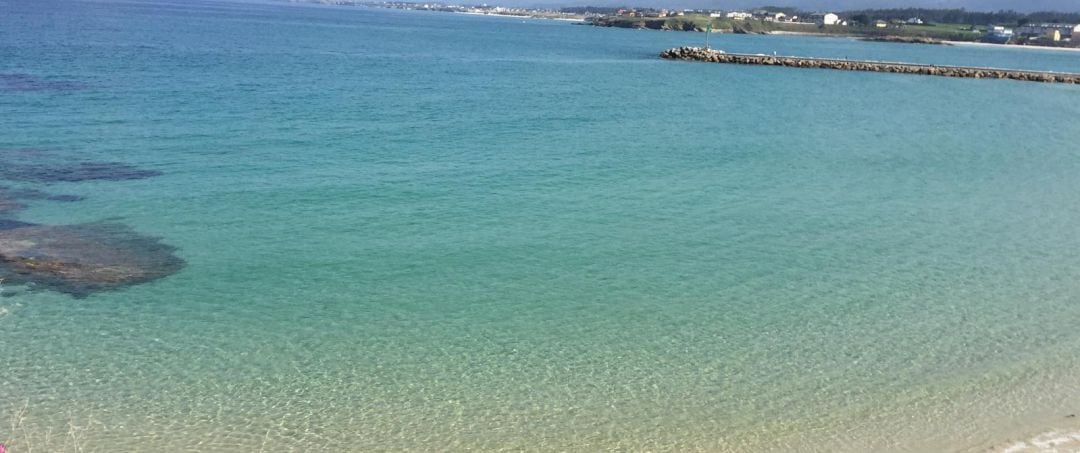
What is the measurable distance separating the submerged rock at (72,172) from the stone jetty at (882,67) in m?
64.0

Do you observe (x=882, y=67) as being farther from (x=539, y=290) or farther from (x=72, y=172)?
(x=539, y=290)

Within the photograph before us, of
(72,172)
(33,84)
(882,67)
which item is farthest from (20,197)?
(882,67)

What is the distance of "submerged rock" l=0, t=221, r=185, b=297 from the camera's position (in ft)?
43.2

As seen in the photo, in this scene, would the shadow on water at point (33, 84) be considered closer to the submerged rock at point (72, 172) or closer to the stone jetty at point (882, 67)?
the submerged rock at point (72, 172)

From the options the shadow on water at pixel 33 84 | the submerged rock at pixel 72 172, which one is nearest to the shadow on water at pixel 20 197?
the submerged rock at pixel 72 172

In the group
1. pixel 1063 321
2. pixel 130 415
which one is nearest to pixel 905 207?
pixel 1063 321

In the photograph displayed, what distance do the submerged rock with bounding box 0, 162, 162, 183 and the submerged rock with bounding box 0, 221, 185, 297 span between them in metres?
3.67

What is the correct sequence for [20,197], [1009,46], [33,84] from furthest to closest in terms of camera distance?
[1009,46], [33,84], [20,197]

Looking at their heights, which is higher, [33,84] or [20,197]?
[33,84]

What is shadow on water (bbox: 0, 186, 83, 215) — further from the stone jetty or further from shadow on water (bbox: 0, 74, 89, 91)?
the stone jetty

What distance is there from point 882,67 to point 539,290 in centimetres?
6718

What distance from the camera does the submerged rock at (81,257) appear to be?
1317 cm

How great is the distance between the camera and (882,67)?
7331 cm

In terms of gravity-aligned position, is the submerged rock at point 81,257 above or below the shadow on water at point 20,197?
below
